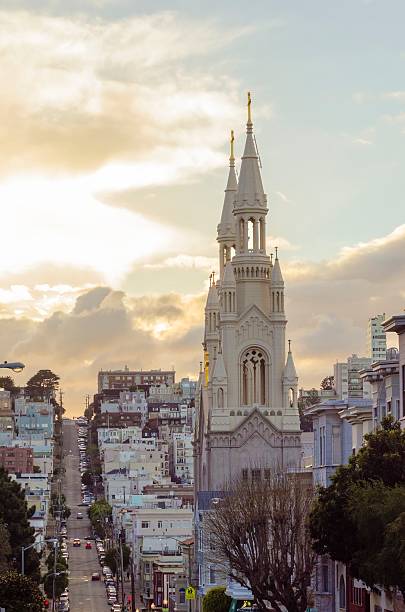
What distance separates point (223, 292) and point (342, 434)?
165 feet

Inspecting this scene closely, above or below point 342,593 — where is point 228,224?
above

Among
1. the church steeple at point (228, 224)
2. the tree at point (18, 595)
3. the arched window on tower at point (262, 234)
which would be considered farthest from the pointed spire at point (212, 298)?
the tree at point (18, 595)

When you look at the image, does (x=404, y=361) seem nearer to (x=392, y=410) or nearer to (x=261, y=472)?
(x=392, y=410)

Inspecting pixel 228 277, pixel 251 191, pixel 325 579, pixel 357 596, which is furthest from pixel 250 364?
pixel 357 596

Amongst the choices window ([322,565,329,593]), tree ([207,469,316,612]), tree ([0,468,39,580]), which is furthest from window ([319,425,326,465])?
tree ([0,468,39,580])

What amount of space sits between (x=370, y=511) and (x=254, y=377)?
84.4m

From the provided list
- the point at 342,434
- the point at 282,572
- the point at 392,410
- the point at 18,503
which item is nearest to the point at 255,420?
the point at 18,503

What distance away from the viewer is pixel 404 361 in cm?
6681

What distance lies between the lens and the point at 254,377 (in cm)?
14375

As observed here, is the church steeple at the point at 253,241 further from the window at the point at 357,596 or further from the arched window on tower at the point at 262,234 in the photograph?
the window at the point at 357,596

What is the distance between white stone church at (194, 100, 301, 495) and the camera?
14138 cm

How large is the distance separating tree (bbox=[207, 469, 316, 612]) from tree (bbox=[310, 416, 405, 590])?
1230cm

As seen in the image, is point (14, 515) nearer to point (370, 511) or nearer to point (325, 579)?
point (325, 579)

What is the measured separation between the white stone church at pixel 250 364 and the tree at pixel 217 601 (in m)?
22.7
